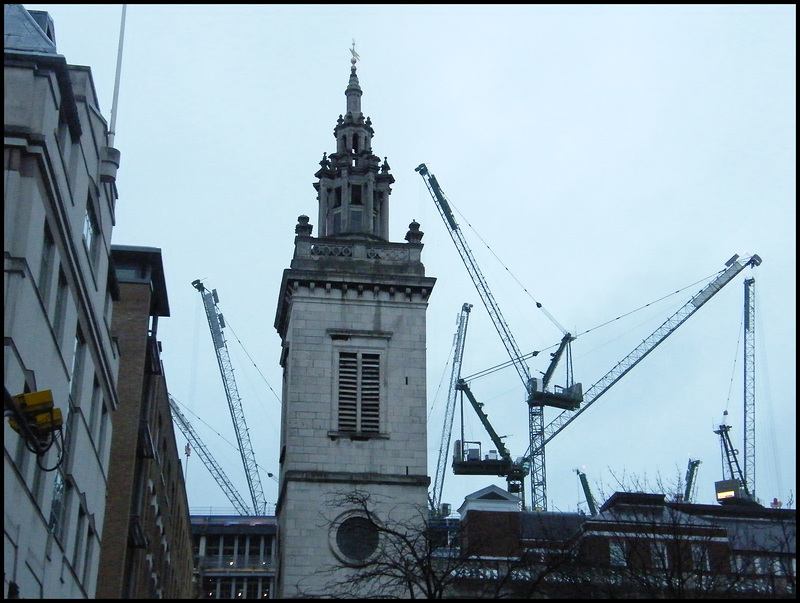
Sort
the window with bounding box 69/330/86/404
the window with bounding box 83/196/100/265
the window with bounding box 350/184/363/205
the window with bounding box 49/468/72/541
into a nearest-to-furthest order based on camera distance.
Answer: the window with bounding box 49/468/72/541, the window with bounding box 69/330/86/404, the window with bounding box 83/196/100/265, the window with bounding box 350/184/363/205

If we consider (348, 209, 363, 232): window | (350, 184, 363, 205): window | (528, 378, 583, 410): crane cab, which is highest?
(528, 378, 583, 410): crane cab

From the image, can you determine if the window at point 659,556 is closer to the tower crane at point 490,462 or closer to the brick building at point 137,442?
the brick building at point 137,442

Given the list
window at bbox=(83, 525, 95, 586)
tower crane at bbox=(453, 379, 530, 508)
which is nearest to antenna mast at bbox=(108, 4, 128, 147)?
window at bbox=(83, 525, 95, 586)

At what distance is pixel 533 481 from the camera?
119938mm

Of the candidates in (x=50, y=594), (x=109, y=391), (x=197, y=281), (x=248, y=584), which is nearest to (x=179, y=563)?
(x=109, y=391)

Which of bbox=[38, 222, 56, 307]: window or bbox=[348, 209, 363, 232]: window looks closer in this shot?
bbox=[38, 222, 56, 307]: window

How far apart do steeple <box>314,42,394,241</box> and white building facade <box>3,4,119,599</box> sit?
20.5 m

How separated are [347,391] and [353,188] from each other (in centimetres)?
1151

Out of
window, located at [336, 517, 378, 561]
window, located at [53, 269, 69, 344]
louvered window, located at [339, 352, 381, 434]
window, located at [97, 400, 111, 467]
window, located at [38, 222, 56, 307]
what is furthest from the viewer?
louvered window, located at [339, 352, 381, 434]

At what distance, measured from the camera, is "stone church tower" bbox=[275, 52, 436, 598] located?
51781 mm

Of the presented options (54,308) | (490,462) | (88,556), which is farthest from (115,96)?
(490,462)

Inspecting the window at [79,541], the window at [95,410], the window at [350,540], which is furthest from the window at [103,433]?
the window at [350,540]

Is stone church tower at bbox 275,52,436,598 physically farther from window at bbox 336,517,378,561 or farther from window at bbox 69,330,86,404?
window at bbox 69,330,86,404

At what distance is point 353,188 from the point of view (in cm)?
6088
